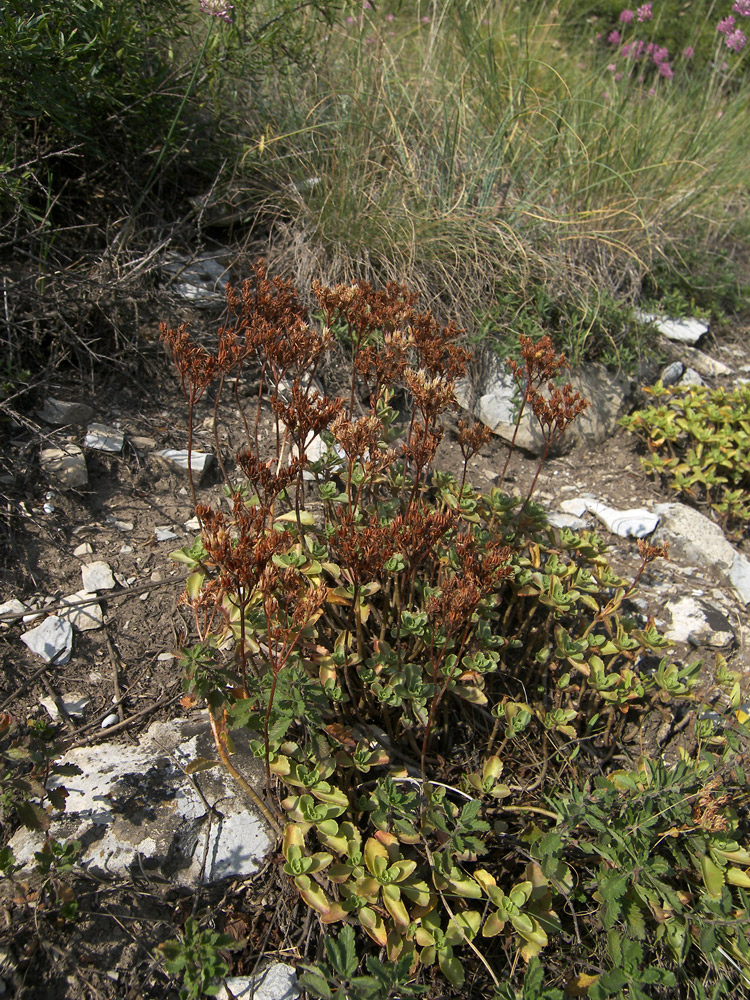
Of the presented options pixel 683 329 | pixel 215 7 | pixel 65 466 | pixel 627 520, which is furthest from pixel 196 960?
pixel 683 329

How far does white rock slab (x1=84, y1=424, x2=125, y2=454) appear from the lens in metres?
2.80

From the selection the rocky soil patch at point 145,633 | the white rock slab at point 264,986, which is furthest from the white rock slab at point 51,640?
the white rock slab at point 264,986

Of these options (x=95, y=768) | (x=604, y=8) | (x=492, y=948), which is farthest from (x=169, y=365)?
(x=604, y=8)

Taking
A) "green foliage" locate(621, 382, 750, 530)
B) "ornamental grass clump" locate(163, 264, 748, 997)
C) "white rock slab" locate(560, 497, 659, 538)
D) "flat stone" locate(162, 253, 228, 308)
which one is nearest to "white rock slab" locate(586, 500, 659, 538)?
"white rock slab" locate(560, 497, 659, 538)

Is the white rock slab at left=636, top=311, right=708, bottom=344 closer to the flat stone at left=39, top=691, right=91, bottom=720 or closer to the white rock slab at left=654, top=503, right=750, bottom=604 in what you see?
the white rock slab at left=654, top=503, right=750, bottom=604

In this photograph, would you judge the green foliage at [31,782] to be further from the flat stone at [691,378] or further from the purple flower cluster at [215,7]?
the flat stone at [691,378]

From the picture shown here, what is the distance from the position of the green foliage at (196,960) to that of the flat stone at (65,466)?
1.72 metres

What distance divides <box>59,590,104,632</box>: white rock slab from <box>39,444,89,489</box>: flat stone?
1.62ft

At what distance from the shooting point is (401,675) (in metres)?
1.92

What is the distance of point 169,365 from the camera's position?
3.20 metres

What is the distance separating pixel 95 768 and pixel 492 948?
1.24 metres

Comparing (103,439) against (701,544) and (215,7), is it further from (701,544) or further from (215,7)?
(701,544)

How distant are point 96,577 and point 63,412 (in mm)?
810

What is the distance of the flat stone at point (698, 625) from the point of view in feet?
9.23
